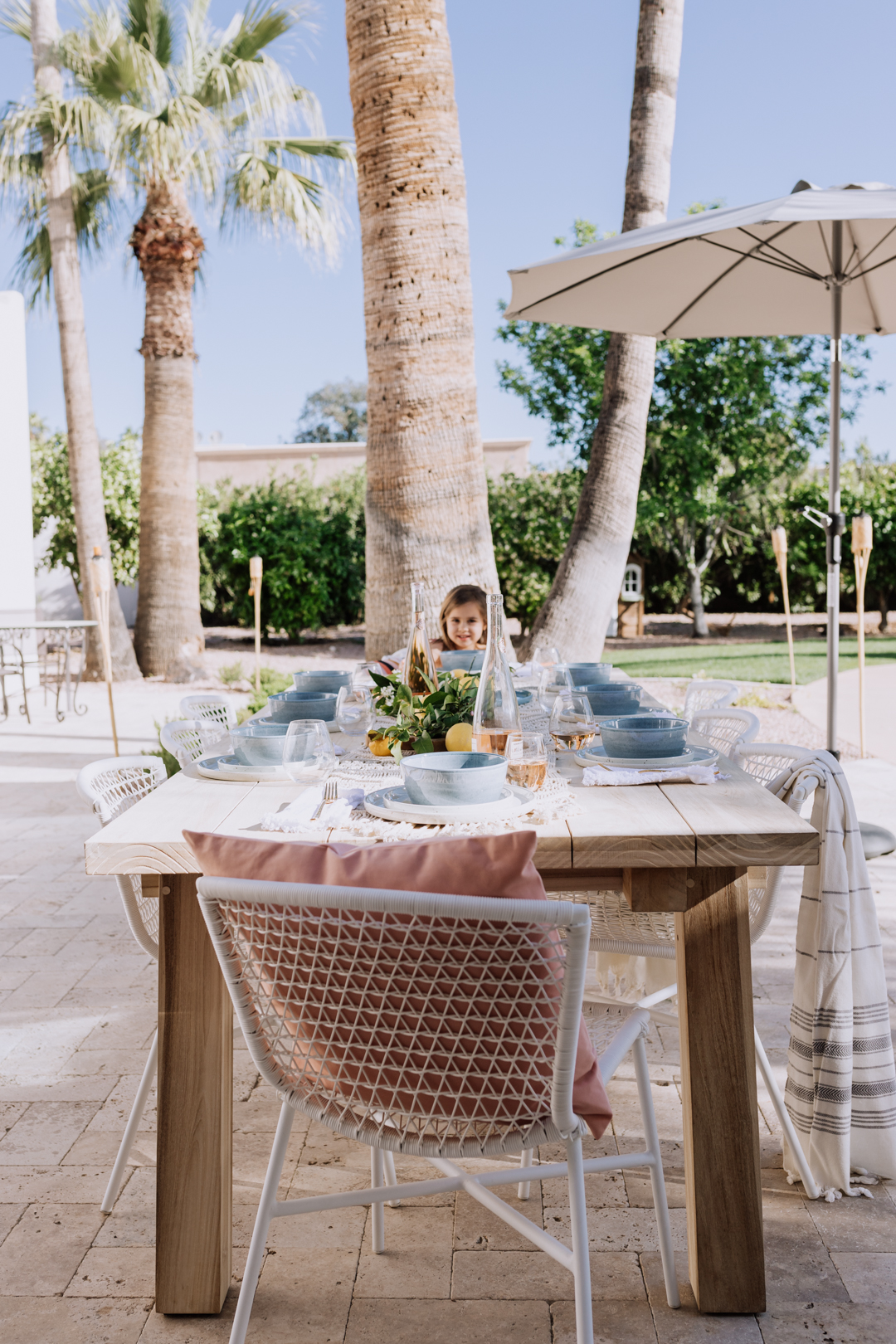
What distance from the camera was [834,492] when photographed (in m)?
4.72

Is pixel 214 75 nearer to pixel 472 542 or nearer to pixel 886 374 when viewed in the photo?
pixel 472 542

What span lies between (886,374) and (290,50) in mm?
9805

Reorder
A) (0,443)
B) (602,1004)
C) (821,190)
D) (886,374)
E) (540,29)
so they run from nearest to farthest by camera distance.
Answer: (602,1004) → (821,190) → (0,443) → (886,374) → (540,29)

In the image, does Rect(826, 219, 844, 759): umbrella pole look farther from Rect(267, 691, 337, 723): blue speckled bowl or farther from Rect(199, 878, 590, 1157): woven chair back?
Rect(199, 878, 590, 1157): woven chair back

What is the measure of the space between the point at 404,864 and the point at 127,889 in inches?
41.2

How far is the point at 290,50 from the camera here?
11.8 meters

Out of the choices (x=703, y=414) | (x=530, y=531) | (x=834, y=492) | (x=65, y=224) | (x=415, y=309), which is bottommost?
(x=834, y=492)

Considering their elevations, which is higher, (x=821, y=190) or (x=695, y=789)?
(x=821, y=190)

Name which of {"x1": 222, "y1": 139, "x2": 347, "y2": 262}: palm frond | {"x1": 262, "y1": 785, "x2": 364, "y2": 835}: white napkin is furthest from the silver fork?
{"x1": 222, "y1": 139, "x2": 347, "y2": 262}: palm frond

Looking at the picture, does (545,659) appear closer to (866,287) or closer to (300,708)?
(300,708)

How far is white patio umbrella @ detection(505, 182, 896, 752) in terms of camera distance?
4.16 m

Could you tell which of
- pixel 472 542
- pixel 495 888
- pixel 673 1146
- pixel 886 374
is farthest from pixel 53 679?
pixel 886 374

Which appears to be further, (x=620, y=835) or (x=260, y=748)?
(x=260, y=748)

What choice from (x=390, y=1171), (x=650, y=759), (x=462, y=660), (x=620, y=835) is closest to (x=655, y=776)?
(x=650, y=759)
